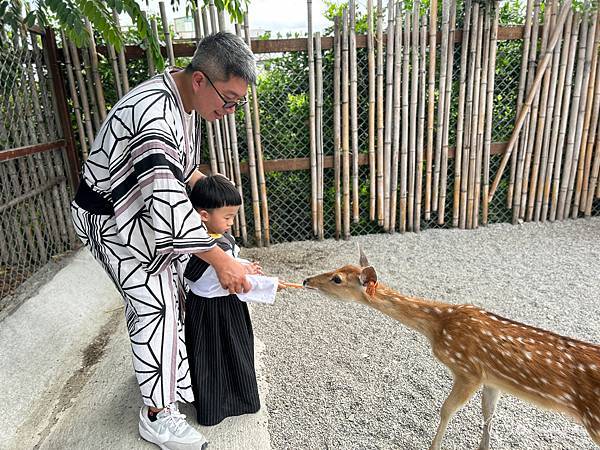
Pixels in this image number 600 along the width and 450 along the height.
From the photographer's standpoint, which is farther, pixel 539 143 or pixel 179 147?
pixel 539 143

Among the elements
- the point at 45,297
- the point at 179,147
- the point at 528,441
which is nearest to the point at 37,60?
the point at 45,297

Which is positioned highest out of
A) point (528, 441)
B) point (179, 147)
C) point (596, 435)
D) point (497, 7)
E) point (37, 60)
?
point (497, 7)

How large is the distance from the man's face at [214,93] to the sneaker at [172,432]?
1.45 m

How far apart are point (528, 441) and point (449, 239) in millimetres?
→ 2964

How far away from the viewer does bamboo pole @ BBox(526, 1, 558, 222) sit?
4820 millimetres

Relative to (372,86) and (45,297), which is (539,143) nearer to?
(372,86)

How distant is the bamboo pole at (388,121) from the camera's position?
461cm

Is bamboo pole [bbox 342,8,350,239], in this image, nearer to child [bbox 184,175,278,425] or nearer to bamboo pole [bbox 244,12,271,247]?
bamboo pole [bbox 244,12,271,247]

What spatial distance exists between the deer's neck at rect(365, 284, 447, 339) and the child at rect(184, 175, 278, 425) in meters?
0.62

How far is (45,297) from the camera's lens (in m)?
3.52

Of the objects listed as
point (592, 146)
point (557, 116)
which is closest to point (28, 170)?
point (557, 116)

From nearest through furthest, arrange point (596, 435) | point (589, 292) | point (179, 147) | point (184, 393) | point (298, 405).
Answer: point (596, 435) < point (179, 147) < point (184, 393) < point (298, 405) < point (589, 292)

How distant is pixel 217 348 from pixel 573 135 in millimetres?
4928

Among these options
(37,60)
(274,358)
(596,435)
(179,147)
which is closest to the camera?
(596,435)
